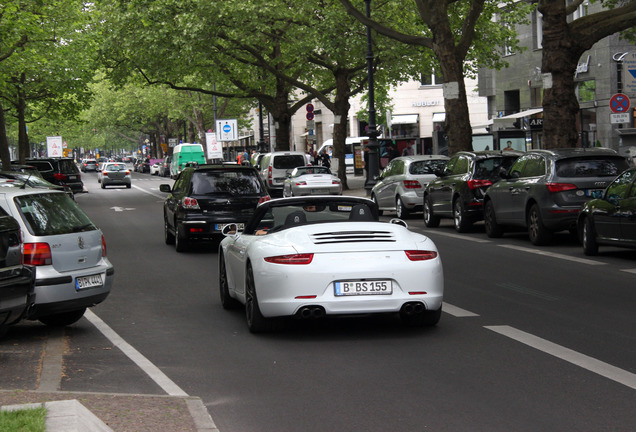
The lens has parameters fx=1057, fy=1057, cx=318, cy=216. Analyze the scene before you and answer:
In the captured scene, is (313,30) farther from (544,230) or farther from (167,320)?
(167,320)

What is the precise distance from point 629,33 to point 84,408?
26.6 m

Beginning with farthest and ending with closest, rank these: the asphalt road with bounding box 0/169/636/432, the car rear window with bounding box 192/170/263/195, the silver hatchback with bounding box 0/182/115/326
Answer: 1. the car rear window with bounding box 192/170/263/195
2. the silver hatchback with bounding box 0/182/115/326
3. the asphalt road with bounding box 0/169/636/432

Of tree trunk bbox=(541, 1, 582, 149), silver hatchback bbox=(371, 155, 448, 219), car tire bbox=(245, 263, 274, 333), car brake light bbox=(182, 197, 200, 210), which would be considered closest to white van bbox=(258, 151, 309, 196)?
silver hatchback bbox=(371, 155, 448, 219)

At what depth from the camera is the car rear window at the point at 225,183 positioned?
1948 centimetres

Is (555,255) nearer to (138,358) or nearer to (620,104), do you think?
(620,104)

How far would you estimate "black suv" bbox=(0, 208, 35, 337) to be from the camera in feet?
28.7

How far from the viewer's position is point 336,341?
30.6ft

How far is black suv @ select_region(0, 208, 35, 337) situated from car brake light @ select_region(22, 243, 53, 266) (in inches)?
34.4

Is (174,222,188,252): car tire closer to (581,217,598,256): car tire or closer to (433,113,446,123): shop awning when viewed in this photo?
(581,217,598,256): car tire

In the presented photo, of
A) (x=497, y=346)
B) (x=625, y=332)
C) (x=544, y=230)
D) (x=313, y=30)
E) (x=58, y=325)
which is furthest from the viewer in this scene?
(x=313, y=30)

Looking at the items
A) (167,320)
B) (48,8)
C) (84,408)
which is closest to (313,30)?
(48,8)

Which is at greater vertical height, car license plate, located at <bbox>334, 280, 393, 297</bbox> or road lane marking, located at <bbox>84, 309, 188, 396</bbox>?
car license plate, located at <bbox>334, 280, 393, 297</bbox>

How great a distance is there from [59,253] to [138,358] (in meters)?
1.88

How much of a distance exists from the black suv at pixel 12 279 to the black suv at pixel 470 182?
1433 centimetres
